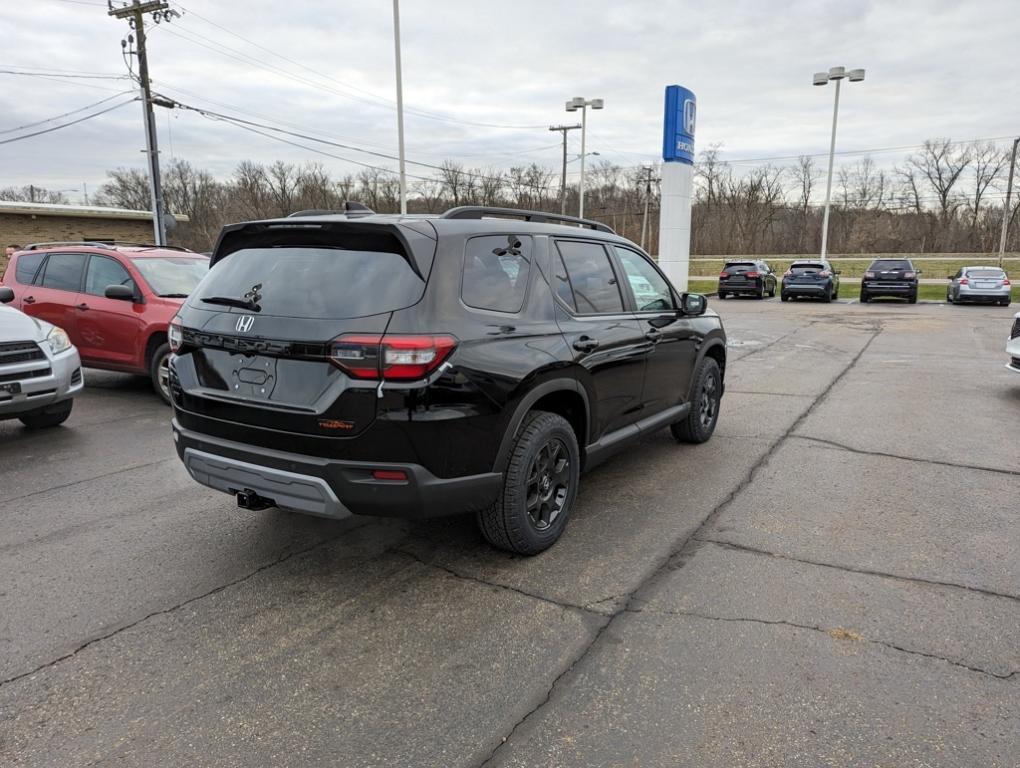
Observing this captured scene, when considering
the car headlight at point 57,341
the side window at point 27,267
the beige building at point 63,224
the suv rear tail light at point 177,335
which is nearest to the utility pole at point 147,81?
the beige building at point 63,224

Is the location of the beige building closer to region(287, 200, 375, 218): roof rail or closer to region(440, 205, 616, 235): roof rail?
region(287, 200, 375, 218): roof rail

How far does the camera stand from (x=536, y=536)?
145 inches

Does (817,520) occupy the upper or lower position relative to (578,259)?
lower

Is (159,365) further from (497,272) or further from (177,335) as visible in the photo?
(497,272)

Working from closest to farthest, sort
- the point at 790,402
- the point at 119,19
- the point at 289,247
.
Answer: the point at 289,247, the point at 790,402, the point at 119,19

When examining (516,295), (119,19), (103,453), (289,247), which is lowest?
(103,453)

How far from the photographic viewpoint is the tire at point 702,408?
18.9ft

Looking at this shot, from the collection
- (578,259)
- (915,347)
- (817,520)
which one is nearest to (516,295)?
(578,259)

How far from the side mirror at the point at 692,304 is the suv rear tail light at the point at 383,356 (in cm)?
311

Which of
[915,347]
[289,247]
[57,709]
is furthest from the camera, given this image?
[915,347]

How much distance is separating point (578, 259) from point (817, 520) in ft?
7.32

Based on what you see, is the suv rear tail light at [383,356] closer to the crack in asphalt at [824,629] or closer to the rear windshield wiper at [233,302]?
the rear windshield wiper at [233,302]

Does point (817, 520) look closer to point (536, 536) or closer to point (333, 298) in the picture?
point (536, 536)

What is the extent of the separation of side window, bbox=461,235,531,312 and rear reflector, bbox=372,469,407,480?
34.0 inches
